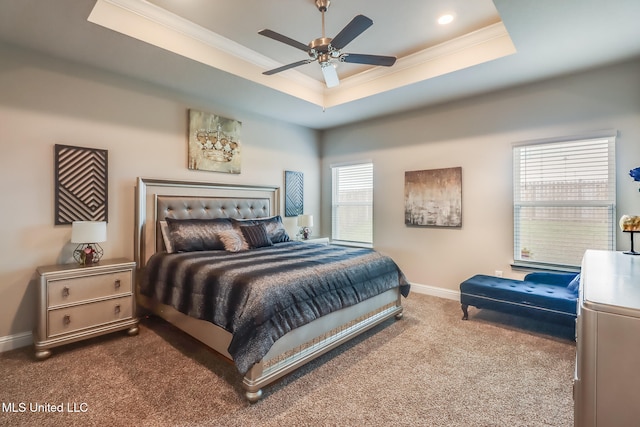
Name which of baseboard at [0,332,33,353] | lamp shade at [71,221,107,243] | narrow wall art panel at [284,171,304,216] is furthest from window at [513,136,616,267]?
baseboard at [0,332,33,353]

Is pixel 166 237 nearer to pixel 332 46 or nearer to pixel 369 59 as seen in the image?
pixel 332 46

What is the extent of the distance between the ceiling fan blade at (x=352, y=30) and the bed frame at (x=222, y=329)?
2.16 metres

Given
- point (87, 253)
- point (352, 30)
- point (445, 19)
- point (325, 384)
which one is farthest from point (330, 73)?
point (87, 253)

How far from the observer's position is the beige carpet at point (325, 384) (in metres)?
1.87

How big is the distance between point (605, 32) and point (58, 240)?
5.24 metres

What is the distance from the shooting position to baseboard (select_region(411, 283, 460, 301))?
4.23 metres

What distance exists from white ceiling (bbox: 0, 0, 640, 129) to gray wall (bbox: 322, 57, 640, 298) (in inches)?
9.5

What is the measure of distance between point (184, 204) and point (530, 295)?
3945 millimetres

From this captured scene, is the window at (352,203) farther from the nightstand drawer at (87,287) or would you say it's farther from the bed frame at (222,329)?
the nightstand drawer at (87,287)

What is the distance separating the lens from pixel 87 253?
2.94 meters

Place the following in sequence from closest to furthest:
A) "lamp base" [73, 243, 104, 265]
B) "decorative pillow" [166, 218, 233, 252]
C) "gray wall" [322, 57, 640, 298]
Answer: "lamp base" [73, 243, 104, 265] < "gray wall" [322, 57, 640, 298] < "decorative pillow" [166, 218, 233, 252]

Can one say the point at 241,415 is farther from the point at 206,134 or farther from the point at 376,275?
the point at 206,134

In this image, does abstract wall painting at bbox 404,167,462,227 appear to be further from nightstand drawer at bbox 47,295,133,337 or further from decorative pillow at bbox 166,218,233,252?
nightstand drawer at bbox 47,295,133,337

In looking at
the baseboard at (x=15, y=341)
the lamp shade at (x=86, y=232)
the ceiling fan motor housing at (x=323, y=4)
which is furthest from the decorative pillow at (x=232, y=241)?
the ceiling fan motor housing at (x=323, y=4)
